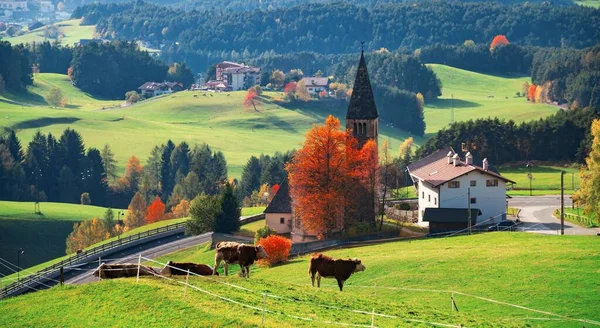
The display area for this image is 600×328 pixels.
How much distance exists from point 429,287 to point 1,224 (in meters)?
72.8

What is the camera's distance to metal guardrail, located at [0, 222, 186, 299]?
6926cm

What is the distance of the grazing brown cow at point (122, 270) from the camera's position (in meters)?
38.3

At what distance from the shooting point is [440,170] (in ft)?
265

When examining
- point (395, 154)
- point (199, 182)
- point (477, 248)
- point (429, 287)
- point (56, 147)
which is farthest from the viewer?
point (395, 154)

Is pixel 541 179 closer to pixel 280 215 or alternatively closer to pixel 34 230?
pixel 280 215

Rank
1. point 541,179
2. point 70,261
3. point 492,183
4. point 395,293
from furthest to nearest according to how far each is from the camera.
Answer: point 541,179, point 70,261, point 492,183, point 395,293

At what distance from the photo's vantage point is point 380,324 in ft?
107

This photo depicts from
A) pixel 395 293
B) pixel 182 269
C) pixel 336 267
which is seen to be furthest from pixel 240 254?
pixel 395 293

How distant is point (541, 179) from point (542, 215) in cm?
3036

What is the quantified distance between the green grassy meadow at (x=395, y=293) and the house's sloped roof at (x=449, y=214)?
837 cm

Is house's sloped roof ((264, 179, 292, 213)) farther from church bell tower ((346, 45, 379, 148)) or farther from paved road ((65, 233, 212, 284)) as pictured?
church bell tower ((346, 45, 379, 148))

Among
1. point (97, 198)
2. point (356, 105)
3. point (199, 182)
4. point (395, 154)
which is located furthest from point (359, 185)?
point (395, 154)

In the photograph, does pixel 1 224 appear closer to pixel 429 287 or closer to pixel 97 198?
pixel 97 198

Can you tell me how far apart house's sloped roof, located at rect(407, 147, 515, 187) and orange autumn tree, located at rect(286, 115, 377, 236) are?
229 inches
